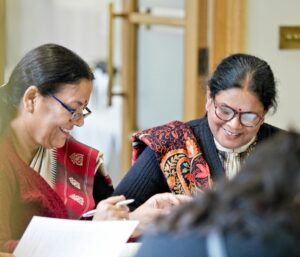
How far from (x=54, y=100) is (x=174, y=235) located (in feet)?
2.99

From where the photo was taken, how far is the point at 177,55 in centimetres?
294

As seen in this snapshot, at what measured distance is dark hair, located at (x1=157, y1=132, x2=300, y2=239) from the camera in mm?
762

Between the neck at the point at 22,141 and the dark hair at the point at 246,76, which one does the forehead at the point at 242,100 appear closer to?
the dark hair at the point at 246,76

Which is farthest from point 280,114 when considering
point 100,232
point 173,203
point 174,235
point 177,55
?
point 174,235

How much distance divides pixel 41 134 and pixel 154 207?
14.1 inches

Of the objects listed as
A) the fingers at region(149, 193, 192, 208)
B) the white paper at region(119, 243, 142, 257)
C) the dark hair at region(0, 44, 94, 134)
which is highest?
the dark hair at region(0, 44, 94, 134)

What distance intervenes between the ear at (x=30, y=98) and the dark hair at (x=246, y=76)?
0.50m

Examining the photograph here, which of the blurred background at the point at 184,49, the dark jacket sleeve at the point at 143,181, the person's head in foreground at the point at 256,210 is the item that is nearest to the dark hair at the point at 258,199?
the person's head in foreground at the point at 256,210

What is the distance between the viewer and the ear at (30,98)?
167cm

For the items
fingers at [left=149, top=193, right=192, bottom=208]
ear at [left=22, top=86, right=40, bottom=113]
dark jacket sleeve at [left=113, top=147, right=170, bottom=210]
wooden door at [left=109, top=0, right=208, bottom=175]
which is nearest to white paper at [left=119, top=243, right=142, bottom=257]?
fingers at [left=149, top=193, right=192, bottom=208]

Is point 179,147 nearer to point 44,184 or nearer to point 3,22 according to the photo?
point 44,184

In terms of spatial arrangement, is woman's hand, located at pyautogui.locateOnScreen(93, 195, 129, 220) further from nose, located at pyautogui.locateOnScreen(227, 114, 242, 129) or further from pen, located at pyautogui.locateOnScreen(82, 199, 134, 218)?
nose, located at pyautogui.locateOnScreen(227, 114, 242, 129)

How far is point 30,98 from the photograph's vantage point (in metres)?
1.68

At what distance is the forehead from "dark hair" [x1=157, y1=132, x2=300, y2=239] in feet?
3.23
